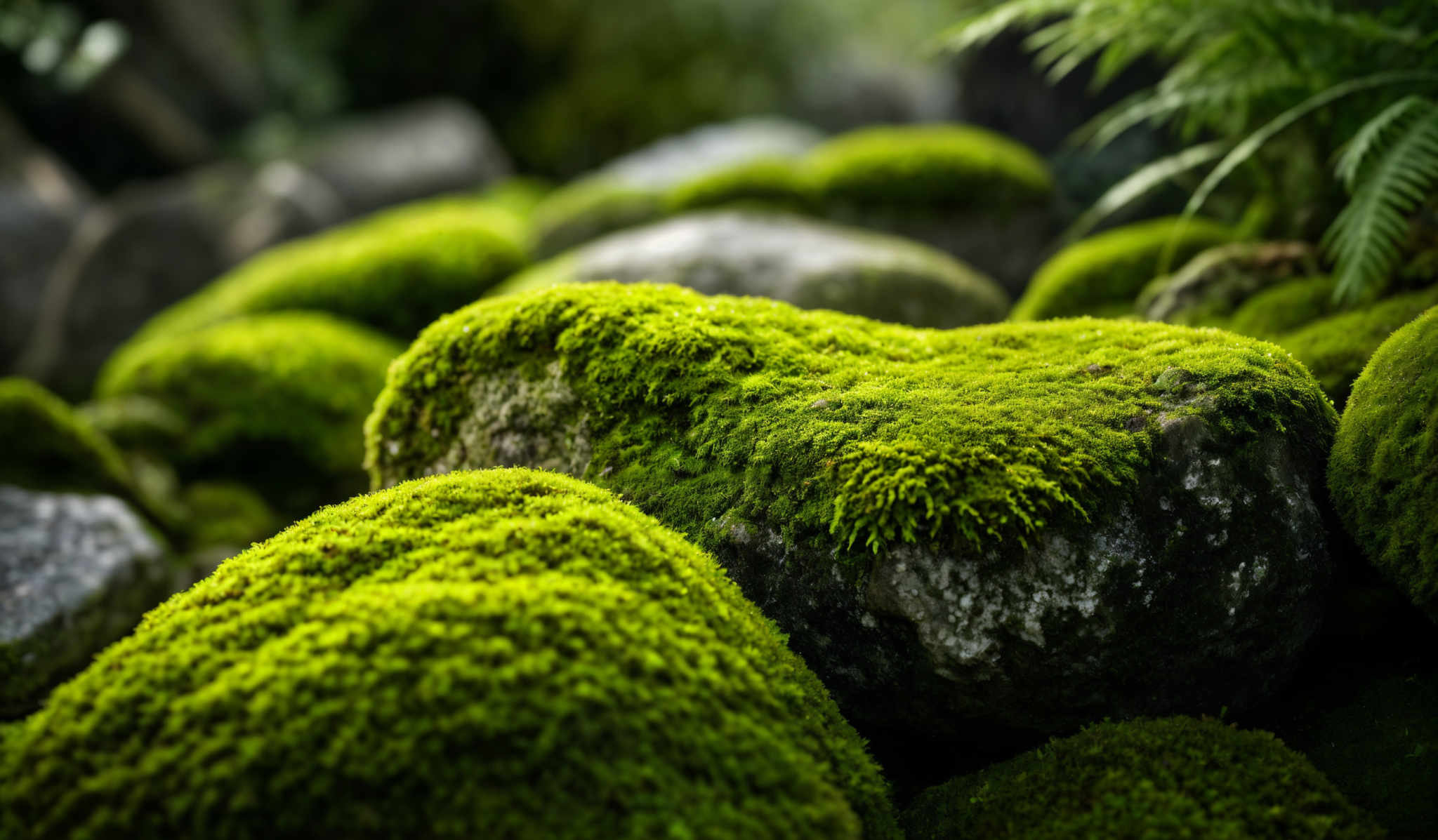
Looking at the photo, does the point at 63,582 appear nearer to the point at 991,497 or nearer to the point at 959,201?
the point at 991,497

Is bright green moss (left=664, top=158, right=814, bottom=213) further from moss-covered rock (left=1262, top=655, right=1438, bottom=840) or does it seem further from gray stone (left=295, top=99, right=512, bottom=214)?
moss-covered rock (left=1262, top=655, right=1438, bottom=840)

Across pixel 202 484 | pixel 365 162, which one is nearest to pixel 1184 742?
pixel 202 484

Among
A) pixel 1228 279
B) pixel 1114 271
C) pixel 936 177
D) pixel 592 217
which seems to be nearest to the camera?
pixel 1228 279

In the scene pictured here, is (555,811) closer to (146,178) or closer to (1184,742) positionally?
(1184,742)

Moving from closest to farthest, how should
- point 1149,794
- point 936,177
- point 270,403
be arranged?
point 1149,794, point 270,403, point 936,177

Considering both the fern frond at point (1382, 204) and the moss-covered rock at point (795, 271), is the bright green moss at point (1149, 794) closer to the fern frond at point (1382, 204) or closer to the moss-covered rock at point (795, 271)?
the fern frond at point (1382, 204)

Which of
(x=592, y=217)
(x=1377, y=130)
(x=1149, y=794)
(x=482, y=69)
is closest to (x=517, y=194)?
(x=482, y=69)

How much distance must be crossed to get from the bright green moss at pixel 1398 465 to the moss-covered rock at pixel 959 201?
19.6 feet

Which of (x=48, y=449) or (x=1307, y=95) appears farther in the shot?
(x=48, y=449)

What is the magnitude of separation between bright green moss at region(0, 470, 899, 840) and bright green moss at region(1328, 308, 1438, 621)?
189 centimetres

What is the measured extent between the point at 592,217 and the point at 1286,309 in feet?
21.6

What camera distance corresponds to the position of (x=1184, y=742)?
2.61m

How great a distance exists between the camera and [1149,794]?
95.8 inches

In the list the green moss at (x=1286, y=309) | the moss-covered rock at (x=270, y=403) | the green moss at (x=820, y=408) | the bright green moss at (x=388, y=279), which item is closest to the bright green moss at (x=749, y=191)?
the bright green moss at (x=388, y=279)
